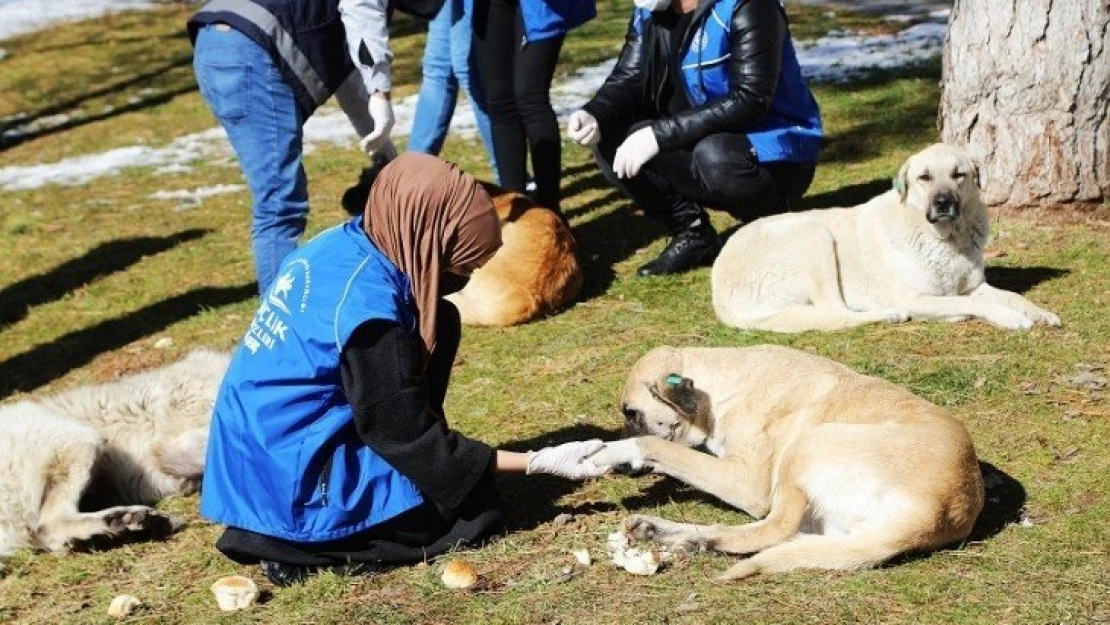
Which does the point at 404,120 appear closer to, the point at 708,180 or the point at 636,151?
the point at 636,151

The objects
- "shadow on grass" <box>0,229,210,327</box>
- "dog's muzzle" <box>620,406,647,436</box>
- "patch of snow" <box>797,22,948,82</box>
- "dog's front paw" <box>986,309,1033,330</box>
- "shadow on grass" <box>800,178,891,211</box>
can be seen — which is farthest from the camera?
"patch of snow" <box>797,22,948,82</box>

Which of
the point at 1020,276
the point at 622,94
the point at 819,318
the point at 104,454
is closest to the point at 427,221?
the point at 104,454

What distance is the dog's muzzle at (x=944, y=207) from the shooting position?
19.8 feet

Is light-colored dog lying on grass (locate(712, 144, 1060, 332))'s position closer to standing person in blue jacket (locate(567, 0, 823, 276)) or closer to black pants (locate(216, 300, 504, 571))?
standing person in blue jacket (locate(567, 0, 823, 276))

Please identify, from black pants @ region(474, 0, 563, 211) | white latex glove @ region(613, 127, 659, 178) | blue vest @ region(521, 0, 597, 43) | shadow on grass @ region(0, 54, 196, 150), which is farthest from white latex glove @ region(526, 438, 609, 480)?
shadow on grass @ region(0, 54, 196, 150)

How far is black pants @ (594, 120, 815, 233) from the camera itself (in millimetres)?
6945

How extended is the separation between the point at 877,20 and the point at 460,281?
39.2 ft

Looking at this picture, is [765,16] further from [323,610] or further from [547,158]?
[323,610]

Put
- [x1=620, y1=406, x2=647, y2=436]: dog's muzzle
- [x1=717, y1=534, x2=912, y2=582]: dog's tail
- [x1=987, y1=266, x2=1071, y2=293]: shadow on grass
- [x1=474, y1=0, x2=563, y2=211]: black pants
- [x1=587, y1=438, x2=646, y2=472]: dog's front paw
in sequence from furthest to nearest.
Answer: [x1=474, y1=0, x2=563, y2=211]: black pants → [x1=987, y1=266, x2=1071, y2=293]: shadow on grass → [x1=620, y1=406, x2=647, y2=436]: dog's muzzle → [x1=587, y1=438, x2=646, y2=472]: dog's front paw → [x1=717, y1=534, x2=912, y2=582]: dog's tail

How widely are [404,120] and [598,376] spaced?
23.5 ft

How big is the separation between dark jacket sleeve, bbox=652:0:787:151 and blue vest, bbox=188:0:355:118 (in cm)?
181

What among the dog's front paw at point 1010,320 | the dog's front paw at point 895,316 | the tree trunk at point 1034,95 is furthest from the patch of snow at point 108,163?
the dog's front paw at point 1010,320

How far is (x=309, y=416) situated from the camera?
402 centimetres

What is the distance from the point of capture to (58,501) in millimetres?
4738
